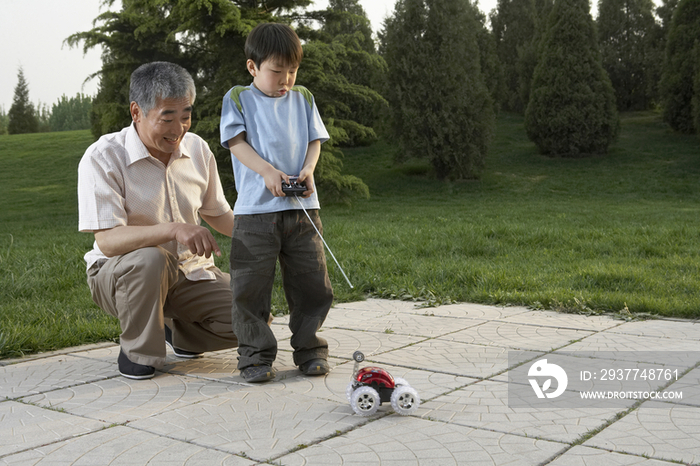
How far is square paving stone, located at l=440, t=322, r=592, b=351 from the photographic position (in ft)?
11.0

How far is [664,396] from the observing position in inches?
96.8

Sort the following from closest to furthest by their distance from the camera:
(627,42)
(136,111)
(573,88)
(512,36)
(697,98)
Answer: (136,111) < (697,98) < (573,88) < (627,42) < (512,36)

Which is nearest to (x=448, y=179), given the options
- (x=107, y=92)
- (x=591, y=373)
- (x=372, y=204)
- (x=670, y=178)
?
(x=372, y=204)

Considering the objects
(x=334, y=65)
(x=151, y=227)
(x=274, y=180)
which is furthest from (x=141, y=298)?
(x=334, y=65)

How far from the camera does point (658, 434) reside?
2.08m

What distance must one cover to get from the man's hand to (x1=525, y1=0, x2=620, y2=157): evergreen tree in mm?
19465

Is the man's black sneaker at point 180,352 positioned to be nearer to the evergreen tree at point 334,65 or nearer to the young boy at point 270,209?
the young boy at point 270,209

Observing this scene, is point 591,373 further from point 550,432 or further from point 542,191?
point 542,191

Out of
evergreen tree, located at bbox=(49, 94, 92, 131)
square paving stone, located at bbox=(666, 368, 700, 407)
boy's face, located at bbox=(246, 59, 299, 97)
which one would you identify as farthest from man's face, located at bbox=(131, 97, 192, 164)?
evergreen tree, located at bbox=(49, 94, 92, 131)

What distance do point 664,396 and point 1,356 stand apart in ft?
9.97

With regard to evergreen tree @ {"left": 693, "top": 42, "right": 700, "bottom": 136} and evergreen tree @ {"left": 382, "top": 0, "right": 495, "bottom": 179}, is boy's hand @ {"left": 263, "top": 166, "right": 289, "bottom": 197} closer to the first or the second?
evergreen tree @ {"left": 382, "top": 0, "right": 495, "bottom": 179}

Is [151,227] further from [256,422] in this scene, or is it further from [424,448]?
[424,448]

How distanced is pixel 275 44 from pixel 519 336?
78.2 inches

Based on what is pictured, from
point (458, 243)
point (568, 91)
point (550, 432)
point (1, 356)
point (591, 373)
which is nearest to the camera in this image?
point (550, 432)
